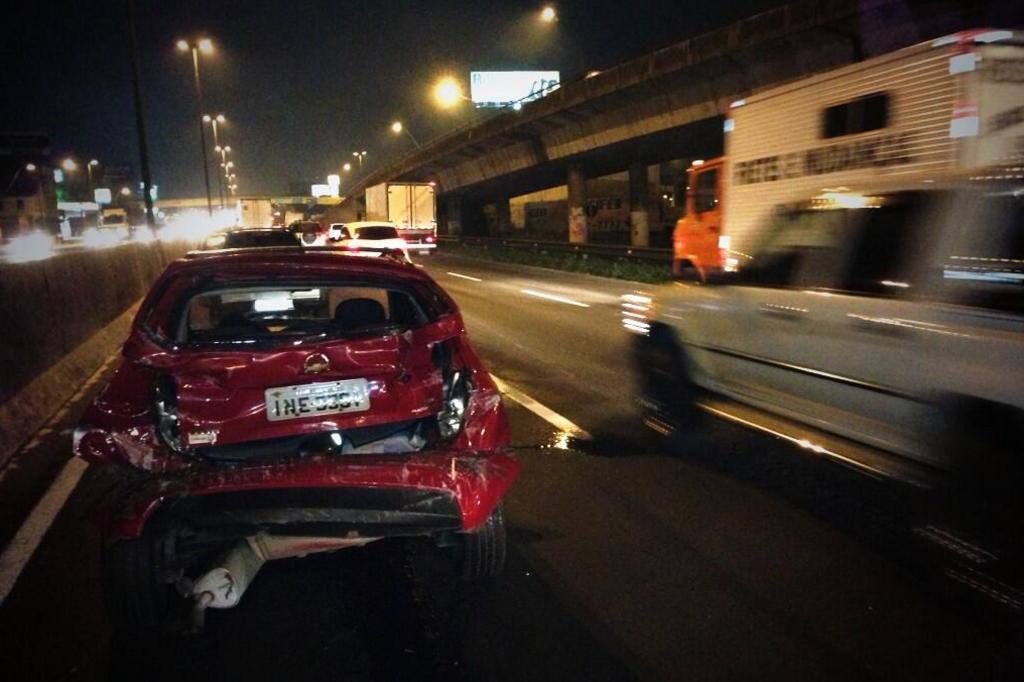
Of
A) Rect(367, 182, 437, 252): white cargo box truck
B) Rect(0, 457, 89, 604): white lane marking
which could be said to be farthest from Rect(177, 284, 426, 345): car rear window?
Rect(367, 182, 437, 252): white cargo box truck

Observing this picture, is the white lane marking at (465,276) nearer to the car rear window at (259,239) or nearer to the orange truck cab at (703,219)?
the orange truck cab at (703,219)

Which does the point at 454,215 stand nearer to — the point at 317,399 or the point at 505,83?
the point at 505,83

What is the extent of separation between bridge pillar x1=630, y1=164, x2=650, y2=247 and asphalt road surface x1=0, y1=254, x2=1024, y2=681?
31.7 m

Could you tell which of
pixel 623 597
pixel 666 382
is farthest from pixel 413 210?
pixel 623 597

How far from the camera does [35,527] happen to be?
543 cm

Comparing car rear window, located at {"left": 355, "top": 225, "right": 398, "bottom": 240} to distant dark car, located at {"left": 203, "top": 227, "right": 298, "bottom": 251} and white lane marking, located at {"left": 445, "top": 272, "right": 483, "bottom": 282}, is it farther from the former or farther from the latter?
distant dark car, located at {"left": 203, "top": 227, "right": 298, "bottom": 251}

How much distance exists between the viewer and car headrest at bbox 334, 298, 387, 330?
480 cm

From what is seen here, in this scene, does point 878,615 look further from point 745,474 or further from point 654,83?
point 654,83

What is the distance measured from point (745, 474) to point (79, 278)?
981cm

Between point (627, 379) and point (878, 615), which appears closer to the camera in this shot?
point (878, 615)

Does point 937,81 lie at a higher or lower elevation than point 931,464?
higher

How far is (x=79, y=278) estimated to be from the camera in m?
12.2

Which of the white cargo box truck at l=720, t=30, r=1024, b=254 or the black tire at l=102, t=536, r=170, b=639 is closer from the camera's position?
the black tire at l=102, t=536, r=170, b=639

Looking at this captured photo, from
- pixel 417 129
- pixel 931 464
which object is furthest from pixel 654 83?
pixel 417 129
